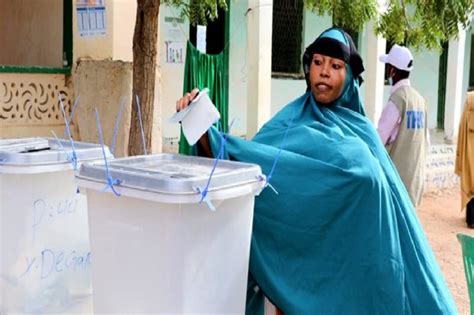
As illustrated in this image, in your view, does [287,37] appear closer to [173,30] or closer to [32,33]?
[173,30]

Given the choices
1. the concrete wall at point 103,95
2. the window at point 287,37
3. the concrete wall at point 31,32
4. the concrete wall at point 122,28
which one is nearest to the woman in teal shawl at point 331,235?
the concrete wall at point 103,95

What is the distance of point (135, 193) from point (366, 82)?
6498mm

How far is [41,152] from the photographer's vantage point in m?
2.22

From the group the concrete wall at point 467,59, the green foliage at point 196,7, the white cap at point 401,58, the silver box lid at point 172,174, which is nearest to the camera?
the silver box lid at point 172,174

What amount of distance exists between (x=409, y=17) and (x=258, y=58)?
2067 millimetres

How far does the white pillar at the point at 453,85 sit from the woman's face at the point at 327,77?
774 centimetres

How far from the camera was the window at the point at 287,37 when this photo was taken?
27.7 feet

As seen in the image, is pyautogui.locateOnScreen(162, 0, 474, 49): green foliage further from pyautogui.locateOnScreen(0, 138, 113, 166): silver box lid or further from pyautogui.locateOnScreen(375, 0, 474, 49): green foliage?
pyautogui.locateOnScreen(0, 138, 113, 166): silver box lid

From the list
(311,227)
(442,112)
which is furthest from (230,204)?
(442,112)

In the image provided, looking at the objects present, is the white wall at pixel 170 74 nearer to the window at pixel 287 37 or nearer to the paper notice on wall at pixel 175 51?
the paper notice on wall at pixel 175 51

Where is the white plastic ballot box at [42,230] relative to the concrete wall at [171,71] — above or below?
below

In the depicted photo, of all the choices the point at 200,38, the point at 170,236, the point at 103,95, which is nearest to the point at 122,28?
the point at 103,95

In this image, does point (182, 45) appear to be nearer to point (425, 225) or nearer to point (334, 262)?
point (425, 225)

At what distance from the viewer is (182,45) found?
7.23 meters
